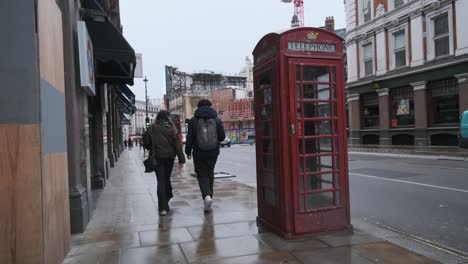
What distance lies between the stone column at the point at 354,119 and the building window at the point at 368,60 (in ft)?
6.65

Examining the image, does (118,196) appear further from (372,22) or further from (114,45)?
(372,22)

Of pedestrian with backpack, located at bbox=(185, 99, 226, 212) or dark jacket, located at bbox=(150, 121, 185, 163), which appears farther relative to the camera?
dark jacket, located at bbox=(150, 121, 185, 163)

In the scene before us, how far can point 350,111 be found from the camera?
31375mm

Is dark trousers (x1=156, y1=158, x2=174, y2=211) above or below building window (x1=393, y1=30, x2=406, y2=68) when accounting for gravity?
below

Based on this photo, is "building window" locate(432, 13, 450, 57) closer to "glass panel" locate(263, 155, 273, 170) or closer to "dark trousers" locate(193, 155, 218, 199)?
Answer: "dark trousers" locate(193, 155, 218, 199)

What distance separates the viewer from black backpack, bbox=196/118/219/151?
679 cm

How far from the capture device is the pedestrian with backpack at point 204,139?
22.3 feet

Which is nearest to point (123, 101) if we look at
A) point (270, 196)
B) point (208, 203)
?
point (208, 203)

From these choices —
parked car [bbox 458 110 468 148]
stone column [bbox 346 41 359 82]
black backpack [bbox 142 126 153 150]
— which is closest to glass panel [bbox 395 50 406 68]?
stone column [bbox 346 41 359 82]

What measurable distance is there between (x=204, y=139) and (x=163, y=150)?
33.7 inches

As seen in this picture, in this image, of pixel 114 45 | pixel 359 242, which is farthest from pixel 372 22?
pixel 359 242

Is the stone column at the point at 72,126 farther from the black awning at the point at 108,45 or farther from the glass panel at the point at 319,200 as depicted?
the glass panel at the point at 319,200

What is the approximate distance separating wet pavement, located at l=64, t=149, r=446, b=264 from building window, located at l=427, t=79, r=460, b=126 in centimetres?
1914

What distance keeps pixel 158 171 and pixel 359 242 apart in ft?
12.2
